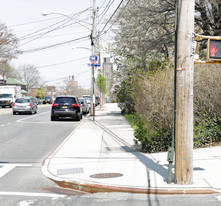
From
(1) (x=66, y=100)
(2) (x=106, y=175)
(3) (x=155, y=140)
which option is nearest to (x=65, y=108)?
(1) (x=66, y=100)

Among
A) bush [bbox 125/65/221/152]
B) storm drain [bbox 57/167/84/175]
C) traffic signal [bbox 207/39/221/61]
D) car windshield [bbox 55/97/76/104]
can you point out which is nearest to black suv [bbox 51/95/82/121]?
car windshield [bbox 55/97/76/104]

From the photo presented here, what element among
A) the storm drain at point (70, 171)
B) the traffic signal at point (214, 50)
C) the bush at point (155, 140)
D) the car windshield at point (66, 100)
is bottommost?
the storm drain at point (70, 171)

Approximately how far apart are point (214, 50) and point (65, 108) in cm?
1955

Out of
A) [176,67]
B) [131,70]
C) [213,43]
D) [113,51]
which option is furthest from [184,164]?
[113,51]

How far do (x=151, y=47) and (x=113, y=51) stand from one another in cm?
863

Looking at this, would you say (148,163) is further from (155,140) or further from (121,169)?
(155,140)

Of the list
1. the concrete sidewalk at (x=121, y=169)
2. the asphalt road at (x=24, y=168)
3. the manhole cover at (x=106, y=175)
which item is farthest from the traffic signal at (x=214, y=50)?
the asphalt road at (x=24, y=168)

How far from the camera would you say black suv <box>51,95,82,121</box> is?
2573 centimetres

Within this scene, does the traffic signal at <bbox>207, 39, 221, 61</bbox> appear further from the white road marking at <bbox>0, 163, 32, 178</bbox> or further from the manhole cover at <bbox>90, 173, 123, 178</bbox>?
the white road marking at <bbox>0, 163, 32, 178</bbox>

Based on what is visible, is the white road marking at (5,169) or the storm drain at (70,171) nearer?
the storm drain at (70,171)

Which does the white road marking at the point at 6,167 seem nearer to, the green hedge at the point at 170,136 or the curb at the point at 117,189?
the curb at the point at 117,189

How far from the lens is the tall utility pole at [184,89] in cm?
698

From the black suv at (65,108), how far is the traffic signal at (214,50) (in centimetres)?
1937

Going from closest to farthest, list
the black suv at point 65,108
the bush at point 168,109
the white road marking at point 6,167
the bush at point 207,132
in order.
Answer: the white road marking at point 6,167, the bush at point 168,109, the bush at point 207,132, the black suv at point 65,108
